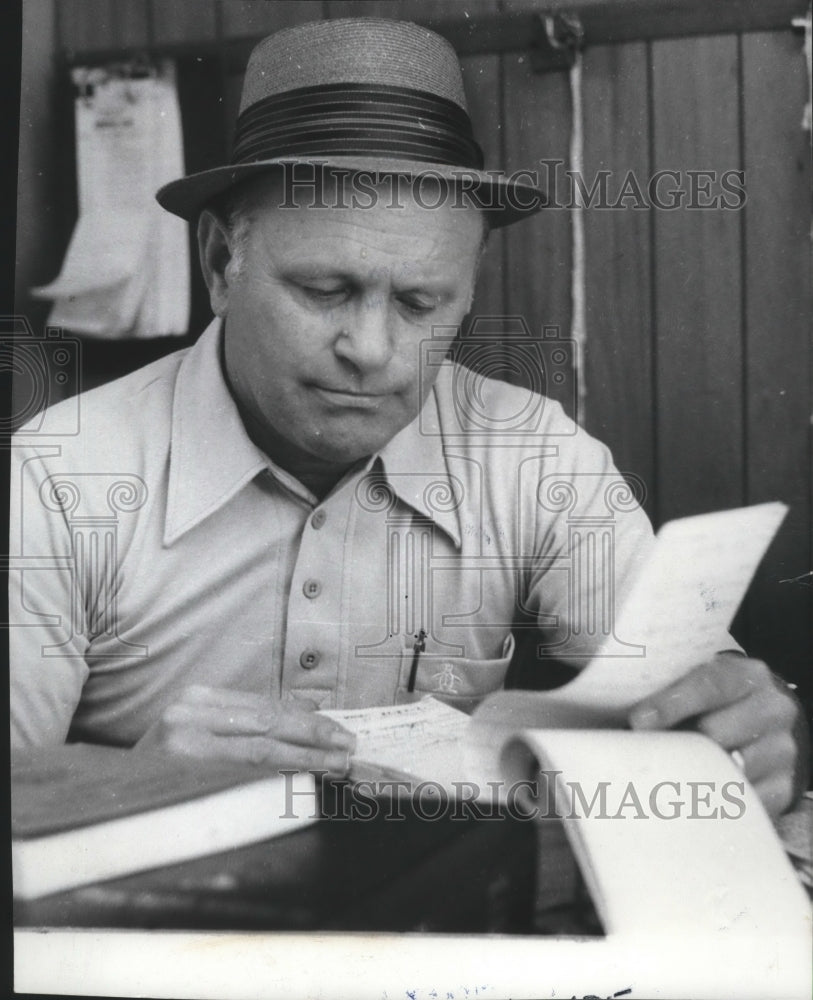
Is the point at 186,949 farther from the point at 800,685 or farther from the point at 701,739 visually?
the point at 800,685

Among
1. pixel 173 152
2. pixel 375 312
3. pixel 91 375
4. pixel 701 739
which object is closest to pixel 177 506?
pixel 91 375

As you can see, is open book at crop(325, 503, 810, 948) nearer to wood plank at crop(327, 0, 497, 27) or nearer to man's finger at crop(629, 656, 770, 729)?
man's finger at crop(629, 656, 770, 729)

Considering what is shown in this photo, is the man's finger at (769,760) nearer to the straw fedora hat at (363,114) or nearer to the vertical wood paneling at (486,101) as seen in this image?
the straw fedora hat at (363,114)

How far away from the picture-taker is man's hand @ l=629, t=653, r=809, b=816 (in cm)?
243

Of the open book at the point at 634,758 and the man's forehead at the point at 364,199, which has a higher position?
the man's forehead at the point at 364,199

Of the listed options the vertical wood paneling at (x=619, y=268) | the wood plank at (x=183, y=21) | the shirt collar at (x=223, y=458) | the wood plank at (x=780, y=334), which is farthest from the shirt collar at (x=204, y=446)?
the wood plank at (x=780, y=334)

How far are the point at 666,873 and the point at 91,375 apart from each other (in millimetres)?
1708

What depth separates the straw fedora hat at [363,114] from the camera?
7.59 ft

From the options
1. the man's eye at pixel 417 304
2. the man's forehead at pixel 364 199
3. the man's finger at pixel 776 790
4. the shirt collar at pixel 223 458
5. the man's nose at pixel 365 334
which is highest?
the man's forehead at pixel 364 199

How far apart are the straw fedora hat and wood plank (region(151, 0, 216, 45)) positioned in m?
0.15

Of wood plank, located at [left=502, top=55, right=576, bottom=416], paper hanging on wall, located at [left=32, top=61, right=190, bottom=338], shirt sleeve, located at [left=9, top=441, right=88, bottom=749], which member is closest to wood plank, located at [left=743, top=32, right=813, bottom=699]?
wood plank, located at [left=502, top=55, right=576, bottom=416]

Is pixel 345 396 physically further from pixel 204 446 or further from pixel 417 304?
pixel 204 446

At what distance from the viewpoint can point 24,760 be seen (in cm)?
252

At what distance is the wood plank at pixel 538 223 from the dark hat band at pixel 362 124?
5.9 inches
